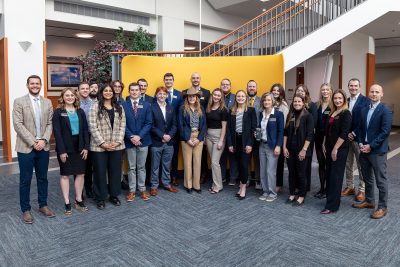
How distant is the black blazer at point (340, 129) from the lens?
3.87m

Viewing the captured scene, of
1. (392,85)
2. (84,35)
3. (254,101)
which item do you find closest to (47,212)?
(254,101)

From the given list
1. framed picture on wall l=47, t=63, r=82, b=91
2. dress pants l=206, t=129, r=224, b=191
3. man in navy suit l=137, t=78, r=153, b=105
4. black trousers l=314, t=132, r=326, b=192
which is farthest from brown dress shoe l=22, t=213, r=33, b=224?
framed picture on wall l=47, t=63, r=82, b=91

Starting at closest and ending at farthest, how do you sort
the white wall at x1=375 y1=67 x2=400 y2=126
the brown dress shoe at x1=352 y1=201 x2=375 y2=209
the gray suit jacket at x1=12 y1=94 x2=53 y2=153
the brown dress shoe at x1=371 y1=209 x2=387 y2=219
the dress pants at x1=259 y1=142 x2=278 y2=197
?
the gray suit jacket at x1=12 y1=94 x2=53 y2=153 < the brown dress shoe at x1=371 y1=209 x2=387 y2=219 < the brown dress shoe at x1=352 y1=201 x2=375 y2=209 < the dress pants at x1=259 y1=142 x2=278 y2=197 < the white wall at x1=375 y1=67 x2=400 y2=126

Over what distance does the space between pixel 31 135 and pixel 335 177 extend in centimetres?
337

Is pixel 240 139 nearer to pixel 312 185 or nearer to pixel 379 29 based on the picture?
pixel 312 185

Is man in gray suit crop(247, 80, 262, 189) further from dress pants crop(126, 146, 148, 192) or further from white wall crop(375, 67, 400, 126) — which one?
white wall crop(375, 67, 400, 126)

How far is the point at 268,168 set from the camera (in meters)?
4.48

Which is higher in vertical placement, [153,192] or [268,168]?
[268,168]

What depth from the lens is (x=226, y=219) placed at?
12.6 feet

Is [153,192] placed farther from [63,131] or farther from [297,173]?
[297,173]

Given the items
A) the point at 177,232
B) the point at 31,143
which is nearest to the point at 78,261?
the point at 177,232

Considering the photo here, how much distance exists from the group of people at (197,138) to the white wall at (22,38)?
330cm

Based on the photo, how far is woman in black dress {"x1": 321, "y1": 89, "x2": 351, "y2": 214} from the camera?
3895mm

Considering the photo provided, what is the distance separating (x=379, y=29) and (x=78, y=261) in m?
9.17
